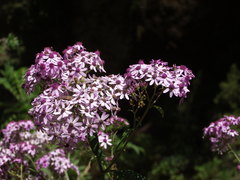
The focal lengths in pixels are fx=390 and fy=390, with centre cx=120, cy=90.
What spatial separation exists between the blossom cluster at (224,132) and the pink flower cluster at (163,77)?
31.9 inches

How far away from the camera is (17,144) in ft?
10.5

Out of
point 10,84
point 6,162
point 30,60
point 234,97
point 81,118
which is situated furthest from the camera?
point 234,97

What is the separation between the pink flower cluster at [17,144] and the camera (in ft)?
10.1

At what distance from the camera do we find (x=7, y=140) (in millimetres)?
3256

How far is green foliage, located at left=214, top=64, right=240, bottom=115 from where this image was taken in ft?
27.7

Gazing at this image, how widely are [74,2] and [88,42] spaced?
0.85m

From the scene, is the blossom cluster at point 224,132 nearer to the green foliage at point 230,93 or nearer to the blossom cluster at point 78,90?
the blossom cluster at point 78,90

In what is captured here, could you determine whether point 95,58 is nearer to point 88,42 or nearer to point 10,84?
point 10,84

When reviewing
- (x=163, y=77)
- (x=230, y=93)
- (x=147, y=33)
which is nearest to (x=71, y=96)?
(x=163, y=77)

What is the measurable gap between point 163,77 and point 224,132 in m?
1.03

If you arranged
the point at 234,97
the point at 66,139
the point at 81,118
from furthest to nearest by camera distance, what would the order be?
the point at 234,97 < the point at 66,139 < the point at 81,118

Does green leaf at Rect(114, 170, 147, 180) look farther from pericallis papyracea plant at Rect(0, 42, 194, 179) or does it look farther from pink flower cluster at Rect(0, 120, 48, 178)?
pink flower cluster at Rect(0, 120, 48, 178)

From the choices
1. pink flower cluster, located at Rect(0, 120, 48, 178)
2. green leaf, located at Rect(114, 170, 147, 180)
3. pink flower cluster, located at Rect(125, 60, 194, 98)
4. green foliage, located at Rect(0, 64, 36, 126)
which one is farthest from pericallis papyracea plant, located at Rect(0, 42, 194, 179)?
green foliage, located at Rect(0, 64, 36, 126)

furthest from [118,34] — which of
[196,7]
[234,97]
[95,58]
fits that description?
[95,58]
